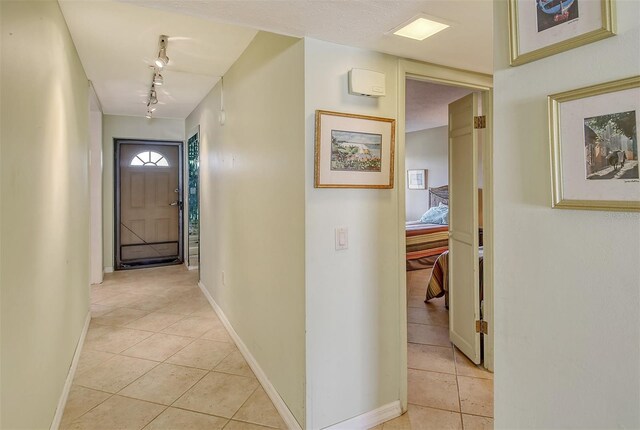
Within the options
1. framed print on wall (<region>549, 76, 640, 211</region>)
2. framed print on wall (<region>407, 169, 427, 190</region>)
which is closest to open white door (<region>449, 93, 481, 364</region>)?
framed print on wall (<region>549, 76, 640, 211</region>)

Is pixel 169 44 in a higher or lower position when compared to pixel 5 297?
higher

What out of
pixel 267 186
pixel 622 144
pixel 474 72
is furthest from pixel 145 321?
pixel 622 144

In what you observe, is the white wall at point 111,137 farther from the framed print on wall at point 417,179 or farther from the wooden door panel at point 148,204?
the framed print on wall at point 417,179

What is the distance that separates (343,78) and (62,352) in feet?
7.49

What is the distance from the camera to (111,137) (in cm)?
536

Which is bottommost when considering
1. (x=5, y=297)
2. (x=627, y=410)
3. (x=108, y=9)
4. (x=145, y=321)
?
(x=145, y=321)

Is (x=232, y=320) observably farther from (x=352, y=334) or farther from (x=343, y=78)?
(x=343, y=78)

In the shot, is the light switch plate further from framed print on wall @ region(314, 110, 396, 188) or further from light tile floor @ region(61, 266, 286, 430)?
light tile floor @ region(61, 266, 286, 430)

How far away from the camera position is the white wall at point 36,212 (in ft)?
3.97

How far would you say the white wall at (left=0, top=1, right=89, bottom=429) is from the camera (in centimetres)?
121

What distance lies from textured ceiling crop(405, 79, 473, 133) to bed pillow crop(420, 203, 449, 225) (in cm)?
150

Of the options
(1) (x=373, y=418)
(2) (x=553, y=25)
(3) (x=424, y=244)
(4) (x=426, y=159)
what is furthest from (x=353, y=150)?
(4) (x=426, y=159)

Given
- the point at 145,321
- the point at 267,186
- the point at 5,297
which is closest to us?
the point at 5,297

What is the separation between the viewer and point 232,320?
3107mm
